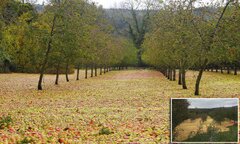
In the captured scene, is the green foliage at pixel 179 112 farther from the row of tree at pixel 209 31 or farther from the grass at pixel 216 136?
the row of tree at pixel 209 31

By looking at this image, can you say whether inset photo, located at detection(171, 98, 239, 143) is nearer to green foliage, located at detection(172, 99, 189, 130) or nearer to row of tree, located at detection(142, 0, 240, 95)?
green foliage, located at detection(172, 99, 189, 130)

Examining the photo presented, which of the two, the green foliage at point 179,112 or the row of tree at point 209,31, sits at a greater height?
the row of tree at point 209,31

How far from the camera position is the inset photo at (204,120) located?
550cm

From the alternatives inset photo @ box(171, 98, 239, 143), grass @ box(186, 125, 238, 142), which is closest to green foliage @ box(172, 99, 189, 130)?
inset photo @ box(171, 98, 239, 143)

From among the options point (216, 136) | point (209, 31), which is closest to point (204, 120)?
point (216, 136)

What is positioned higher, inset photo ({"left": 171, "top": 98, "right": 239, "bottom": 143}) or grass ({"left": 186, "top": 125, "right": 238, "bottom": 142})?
inset photo ({"left": 171, "top": 98, "right": 239, "bottom": 143})

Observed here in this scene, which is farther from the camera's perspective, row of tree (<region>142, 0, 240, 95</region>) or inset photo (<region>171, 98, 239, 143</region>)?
row of tree (<region>142, 0, 240, 95</region>)

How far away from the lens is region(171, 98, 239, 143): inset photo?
550cm

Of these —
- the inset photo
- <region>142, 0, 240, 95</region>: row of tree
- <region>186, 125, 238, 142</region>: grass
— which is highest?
<region>142, 0, 240, 95</region>: row of tree

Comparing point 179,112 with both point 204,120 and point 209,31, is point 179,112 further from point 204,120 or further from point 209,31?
point 209,31

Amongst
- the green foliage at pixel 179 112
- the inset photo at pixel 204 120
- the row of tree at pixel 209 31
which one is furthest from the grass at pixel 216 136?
the row of tree at pixel 209 31

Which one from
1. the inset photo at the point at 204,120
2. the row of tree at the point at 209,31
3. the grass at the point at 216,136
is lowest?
the grass at the point at 216,136

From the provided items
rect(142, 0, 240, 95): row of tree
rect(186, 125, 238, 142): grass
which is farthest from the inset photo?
rect(142, 0, 240, 95): row of tree

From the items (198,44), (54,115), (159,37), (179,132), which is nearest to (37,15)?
(159,37)
